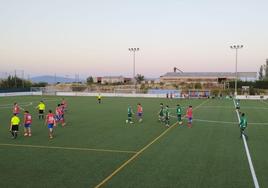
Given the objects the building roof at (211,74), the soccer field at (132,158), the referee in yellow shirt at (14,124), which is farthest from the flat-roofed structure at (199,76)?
the referee in yellow shirt at (14,124)

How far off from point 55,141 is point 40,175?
7034 millimetres

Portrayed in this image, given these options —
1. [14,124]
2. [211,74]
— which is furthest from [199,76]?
[14,124]

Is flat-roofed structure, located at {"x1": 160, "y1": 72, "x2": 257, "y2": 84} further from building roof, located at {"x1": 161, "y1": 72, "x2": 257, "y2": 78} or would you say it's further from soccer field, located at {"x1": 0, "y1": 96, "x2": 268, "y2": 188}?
soccer field, located at {"x1": 0, "y1": 96, "x2": 268, "y2": 188}

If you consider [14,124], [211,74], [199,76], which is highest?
[211,74]

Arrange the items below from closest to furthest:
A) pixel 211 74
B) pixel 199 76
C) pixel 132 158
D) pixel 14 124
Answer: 1. pixel 132 158
2. pixel 14 124
3. pixel 199 76
4. pixel 211 74

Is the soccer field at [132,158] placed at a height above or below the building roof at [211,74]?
below

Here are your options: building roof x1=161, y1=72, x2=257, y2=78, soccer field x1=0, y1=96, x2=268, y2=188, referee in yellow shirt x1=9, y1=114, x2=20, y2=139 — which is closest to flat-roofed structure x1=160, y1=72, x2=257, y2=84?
building roof x1=161, y1=72, x2=257, y2=78

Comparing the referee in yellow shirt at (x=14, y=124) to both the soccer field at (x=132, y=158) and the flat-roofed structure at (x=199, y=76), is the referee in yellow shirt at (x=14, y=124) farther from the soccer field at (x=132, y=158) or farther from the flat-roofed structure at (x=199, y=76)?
the flat-roofed structure at (x=199, y=76)

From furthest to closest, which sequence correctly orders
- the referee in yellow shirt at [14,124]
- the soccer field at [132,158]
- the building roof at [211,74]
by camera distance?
1. the building roof at [211,74]
2. the referee in yellow shirt at [14,124]
3. the soccer field at [132,158]

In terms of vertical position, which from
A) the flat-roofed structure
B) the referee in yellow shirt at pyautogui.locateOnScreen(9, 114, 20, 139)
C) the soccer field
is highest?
the flat-roofed structure

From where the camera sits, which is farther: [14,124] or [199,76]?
[199,76]

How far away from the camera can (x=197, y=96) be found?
74188 millimetres

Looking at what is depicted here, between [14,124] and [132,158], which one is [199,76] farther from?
[132,158]

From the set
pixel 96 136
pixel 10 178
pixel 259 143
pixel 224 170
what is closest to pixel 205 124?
pixel 259 143
